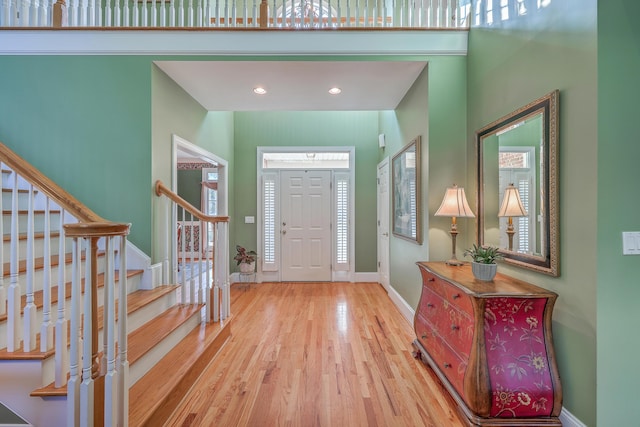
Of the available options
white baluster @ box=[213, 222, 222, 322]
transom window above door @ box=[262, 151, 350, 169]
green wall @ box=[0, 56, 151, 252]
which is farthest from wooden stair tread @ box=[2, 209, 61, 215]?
transom window above door @ box=[262, 151, 350, 169]

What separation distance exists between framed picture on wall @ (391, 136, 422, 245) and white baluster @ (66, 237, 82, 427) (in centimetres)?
264

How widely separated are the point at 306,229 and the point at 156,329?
10.1 ft

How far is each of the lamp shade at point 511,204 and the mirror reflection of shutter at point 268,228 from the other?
3540 millimetres

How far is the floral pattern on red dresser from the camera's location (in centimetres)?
160

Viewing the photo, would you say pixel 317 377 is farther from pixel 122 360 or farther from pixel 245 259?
pixel 245 259

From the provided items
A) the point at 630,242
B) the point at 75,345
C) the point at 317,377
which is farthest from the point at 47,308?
the point at 630,242

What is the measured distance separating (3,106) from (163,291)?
2259 mm

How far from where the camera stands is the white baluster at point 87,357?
1.27 metres

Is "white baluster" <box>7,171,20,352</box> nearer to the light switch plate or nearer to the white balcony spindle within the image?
the white balcony spindle

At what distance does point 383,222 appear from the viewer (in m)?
4.68

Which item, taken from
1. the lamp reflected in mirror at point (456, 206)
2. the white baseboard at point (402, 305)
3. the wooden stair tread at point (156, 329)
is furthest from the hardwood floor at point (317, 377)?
the lamp reflected in mirror at point (456, 206)

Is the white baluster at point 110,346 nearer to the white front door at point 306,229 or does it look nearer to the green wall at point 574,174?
the green wall at point 574,174

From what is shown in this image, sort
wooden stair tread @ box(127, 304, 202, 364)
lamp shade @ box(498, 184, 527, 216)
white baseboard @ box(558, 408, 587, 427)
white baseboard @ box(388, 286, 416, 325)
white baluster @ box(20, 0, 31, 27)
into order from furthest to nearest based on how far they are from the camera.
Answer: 1. white baseboard @ box(388, 286, 416, 325)
2. white baluster @ box(20, 0, 31, 27)
3. lamp shade @ box(498, 184, 527, 216)
4. wooden stair tread @ box(127, 304, 202, 364)
5. white baseboard @ box(558, 408, 587, 427)

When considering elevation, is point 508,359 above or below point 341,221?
below
